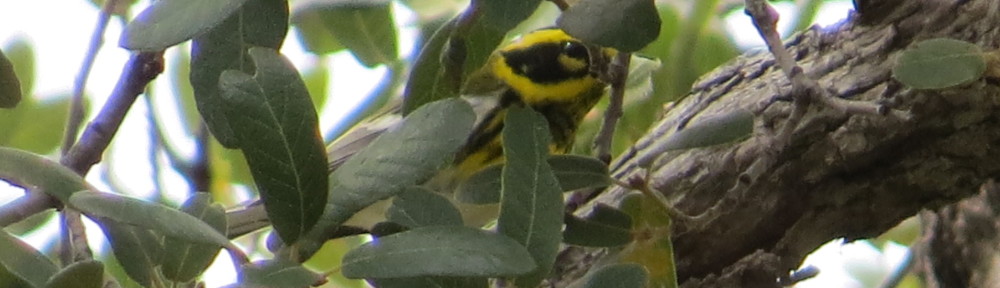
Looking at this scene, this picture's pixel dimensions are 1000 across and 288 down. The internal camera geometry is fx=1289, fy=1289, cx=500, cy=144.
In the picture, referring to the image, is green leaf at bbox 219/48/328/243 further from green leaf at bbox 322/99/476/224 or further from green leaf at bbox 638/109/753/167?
green leaf at bbox 638/109/753/167

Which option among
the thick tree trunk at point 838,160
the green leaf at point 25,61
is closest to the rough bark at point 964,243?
the thick tree trunk at point 838,160

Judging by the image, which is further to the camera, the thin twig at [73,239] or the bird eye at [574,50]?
the bird eye at [574,50]

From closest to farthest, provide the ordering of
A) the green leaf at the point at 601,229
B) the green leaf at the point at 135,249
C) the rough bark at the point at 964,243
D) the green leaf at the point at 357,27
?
the green leaf at the point at 135,249, the green leaf at the point at 601,229, the green leaf at the point at 357,27, the rough bark at the point at 964,243

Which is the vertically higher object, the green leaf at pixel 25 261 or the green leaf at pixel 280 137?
the green leaf at pixel 280 137

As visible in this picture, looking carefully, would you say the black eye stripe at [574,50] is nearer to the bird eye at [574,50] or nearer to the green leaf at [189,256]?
the bird eye at [574,50]

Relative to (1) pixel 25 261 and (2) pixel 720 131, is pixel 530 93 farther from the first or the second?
(1) pixel 25 261

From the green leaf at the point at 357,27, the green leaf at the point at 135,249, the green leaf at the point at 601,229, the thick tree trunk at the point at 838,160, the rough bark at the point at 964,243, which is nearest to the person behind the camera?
the green leaf at the point at 135,249

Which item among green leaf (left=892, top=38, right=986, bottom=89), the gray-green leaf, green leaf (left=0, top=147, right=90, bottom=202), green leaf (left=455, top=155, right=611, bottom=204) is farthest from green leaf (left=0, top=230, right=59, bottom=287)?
green leaf (left=892, top=38, right=986, bottom=89)
